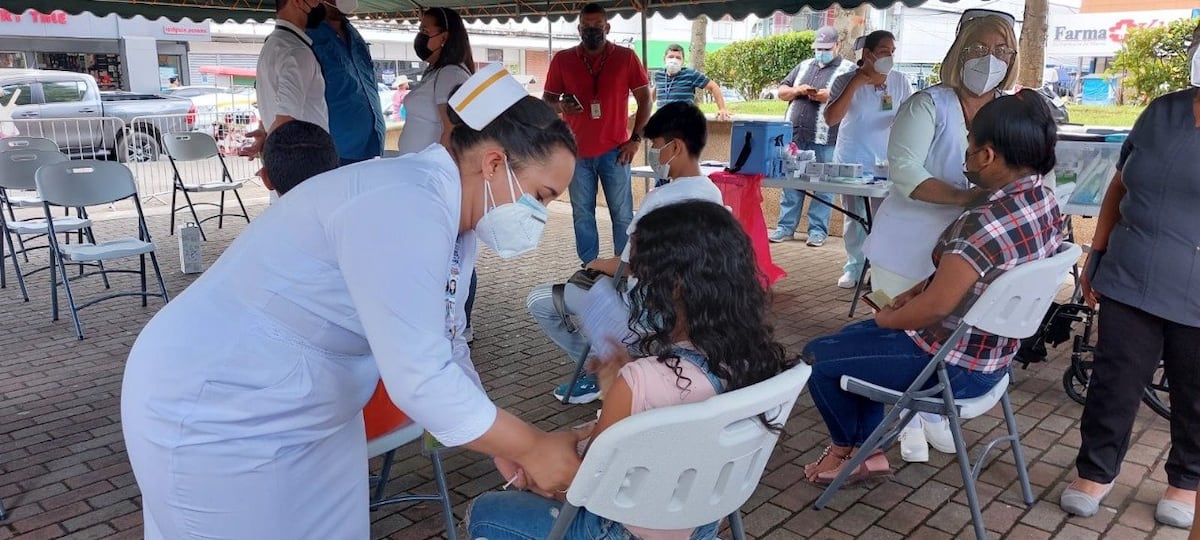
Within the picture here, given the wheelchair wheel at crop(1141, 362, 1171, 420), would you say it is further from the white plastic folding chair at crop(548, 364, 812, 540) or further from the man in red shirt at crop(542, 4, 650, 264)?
the man in red shirt at crop(542, 4, 650, 264)

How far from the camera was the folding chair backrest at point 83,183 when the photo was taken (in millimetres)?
5031

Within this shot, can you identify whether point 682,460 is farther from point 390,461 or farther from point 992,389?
point 992,389

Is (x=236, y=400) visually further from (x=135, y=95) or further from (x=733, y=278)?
(x=135, y=95)

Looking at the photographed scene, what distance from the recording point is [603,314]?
3.07 metres

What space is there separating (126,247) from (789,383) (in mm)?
4611

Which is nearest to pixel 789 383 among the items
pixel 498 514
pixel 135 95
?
pixel 498 514

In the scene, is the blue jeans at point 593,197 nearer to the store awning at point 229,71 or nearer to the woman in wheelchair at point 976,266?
the woman in wheelchair at point 976,266

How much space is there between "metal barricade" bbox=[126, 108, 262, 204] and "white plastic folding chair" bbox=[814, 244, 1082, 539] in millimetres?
9091

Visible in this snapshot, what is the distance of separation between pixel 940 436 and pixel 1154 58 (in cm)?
1016

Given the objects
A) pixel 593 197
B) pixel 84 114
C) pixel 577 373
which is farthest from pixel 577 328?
pixel 84 114

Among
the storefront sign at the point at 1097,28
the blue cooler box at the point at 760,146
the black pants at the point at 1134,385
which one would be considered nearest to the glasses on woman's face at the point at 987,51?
the black pants at the point at 1134,385

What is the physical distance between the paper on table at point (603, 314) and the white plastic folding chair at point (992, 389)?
2.57 ft

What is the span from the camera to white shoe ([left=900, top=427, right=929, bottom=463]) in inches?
126

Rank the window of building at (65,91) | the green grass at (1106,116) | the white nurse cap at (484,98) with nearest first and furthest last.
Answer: the white nurse cap at (484,98) → the green grass at (1106,116) → the window of building at (65,91)
